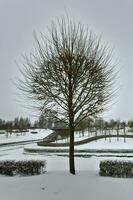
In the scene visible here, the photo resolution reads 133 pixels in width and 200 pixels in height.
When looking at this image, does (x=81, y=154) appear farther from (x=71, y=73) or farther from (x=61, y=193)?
(x=61, y=193)

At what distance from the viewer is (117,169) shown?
439 inches

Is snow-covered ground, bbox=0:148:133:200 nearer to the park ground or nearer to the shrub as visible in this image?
the park ground

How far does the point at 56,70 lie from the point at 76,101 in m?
A: 1.59

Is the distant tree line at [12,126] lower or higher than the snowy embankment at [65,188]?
higher

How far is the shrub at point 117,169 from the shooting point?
11.1m

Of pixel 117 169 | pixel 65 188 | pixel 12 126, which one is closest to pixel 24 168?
pixel 65 188

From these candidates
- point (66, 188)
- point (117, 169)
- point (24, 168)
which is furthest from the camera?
point (24, 168)

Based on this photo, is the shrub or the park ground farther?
the shrub

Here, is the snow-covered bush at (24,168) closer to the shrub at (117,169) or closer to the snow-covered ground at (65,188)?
the snow-covered ground at (65,188)

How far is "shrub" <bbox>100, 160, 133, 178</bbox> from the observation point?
438 inches

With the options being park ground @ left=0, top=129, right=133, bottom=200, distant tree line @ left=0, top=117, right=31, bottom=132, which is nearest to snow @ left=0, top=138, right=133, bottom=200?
park ground @ left=0, top=129, right=133, bottom=200

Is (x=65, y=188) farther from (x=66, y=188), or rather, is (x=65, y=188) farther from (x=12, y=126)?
(x=12, y=126)

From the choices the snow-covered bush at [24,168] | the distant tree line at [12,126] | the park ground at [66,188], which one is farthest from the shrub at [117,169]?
the distant tree line at [12,126]

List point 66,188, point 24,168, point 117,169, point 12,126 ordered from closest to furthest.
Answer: point 66,188
point 117,169
point 24,168
point 12,126
